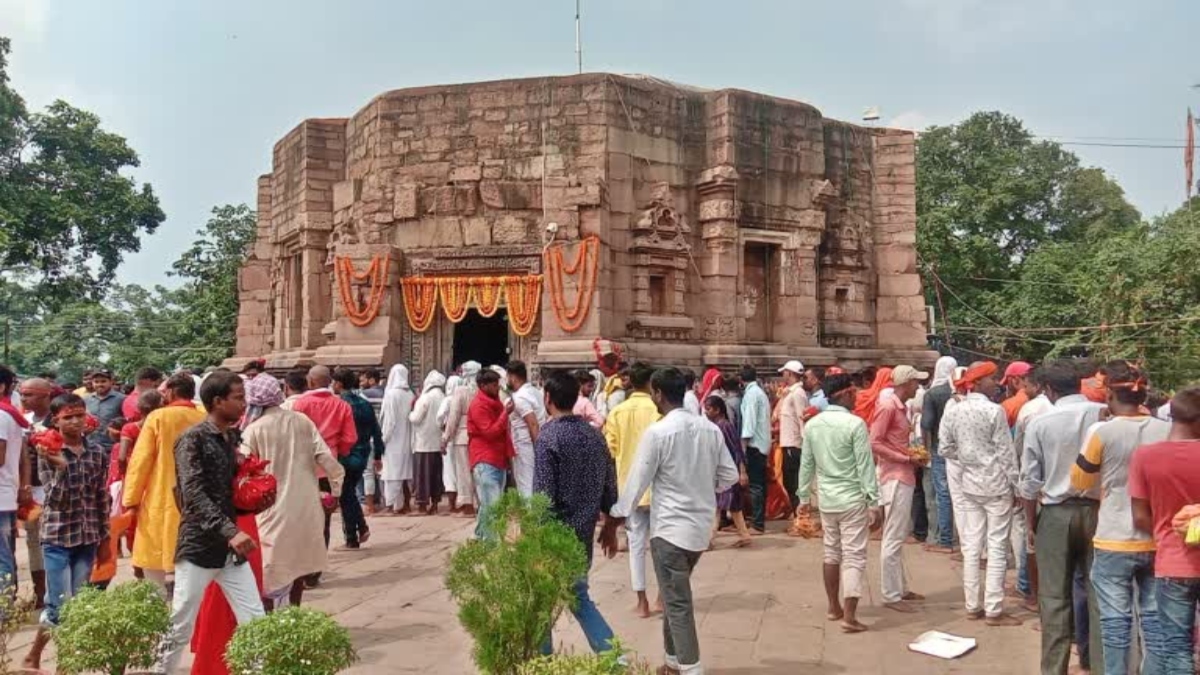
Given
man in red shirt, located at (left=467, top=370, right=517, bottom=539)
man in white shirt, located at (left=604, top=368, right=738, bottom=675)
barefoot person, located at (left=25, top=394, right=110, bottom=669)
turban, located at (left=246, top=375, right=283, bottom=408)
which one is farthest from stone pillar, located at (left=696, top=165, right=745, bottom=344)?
barefoot person, located at (left=25, top=394, right=110, bottom=669)

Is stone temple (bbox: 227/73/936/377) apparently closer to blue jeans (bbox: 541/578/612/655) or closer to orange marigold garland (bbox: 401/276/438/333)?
orange marigold garland (bbox: 401/276/438/333)

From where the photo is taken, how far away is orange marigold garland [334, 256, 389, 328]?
14.1m

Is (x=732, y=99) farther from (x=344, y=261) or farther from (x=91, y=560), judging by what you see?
(x=91, y=560)

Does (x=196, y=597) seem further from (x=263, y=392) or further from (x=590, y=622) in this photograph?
(x=590, y=622)

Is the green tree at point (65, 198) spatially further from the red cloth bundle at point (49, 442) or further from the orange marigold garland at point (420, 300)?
the red cloth bundle at point (49, 442)

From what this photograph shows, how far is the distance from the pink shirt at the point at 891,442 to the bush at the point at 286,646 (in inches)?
177

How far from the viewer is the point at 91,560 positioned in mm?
5301

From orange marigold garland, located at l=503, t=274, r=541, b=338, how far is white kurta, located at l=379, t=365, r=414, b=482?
3.50 m

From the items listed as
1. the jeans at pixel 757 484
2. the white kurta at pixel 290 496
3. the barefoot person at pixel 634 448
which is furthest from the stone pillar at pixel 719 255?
the white kurta at pixel 290 496

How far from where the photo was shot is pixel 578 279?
44.2 ft

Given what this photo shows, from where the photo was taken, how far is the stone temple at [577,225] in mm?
13891

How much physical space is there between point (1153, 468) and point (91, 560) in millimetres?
5628

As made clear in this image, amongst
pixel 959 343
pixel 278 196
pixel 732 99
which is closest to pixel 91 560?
pixel 732 99

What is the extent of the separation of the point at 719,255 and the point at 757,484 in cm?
601
